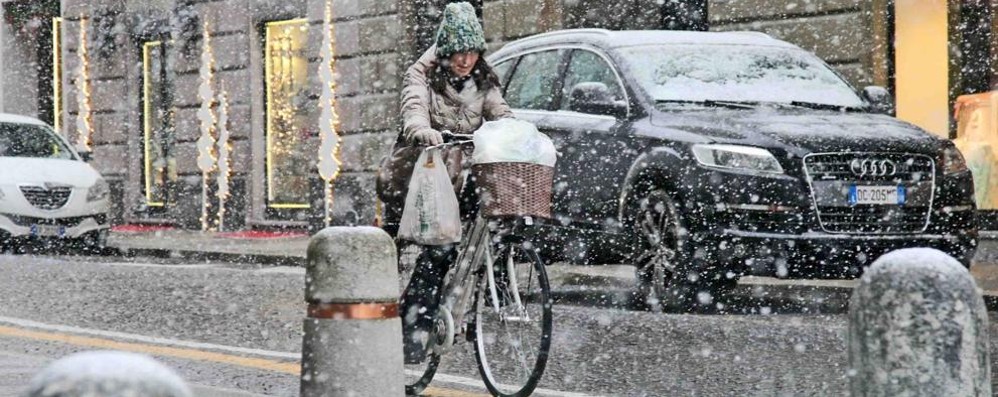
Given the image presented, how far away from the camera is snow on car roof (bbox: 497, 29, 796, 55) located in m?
11.4

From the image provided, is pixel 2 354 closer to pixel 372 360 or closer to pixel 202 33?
pixel 372 360

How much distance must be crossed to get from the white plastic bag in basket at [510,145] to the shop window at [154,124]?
17469 mm

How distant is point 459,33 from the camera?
6898mm

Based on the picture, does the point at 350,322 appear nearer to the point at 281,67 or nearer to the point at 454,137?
the point at 454,137

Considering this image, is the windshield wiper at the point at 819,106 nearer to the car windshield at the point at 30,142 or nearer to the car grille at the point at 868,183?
the car grille at the point at 868,183

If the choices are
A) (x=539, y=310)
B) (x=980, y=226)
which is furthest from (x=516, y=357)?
(x=980, y=226)

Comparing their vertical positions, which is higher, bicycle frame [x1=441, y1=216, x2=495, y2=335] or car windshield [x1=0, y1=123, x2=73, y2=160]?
car windshield [x1=0, y1=123, x2=73, y2=160]

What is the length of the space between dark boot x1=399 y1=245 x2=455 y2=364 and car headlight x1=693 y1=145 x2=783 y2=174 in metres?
3.29

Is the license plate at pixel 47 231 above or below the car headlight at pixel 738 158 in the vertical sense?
below

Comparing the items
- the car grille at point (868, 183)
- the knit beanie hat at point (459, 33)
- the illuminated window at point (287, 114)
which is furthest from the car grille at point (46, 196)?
the knit beanie hat at point (459, 33)

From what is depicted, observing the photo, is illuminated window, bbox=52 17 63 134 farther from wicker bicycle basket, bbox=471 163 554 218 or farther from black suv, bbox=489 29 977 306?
wicker bicycle basket, bbox=471 163 554 218

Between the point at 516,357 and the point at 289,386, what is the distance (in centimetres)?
123

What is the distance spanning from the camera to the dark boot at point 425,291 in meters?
6.75

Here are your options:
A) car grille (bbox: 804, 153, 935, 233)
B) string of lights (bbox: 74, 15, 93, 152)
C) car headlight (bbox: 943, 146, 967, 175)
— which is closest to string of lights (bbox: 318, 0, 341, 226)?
string of lights (bbox: 74, 15, 93, 152)
